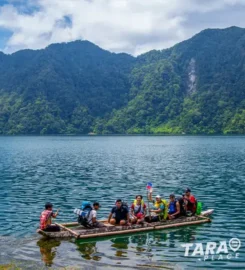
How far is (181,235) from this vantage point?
27.0 metres

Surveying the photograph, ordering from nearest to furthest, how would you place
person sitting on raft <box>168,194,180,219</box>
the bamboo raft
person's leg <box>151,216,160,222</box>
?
1. the bamboo raft
2. person's leg <box>151,216,160,222</box>
3. person sitting on raft <box>168,194,180,219</box>

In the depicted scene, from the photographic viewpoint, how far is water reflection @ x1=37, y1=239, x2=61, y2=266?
2145cm

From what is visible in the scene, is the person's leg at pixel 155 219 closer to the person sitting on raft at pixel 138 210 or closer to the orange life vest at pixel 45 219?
the person sitting on raft at pixel 138 210

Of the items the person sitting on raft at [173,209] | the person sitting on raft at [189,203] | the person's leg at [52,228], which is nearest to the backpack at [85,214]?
the person's leg at [52,228]

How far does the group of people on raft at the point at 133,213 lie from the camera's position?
25.7m

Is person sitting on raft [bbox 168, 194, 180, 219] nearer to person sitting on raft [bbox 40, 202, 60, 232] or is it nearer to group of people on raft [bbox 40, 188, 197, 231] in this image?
group of people on raft [bbox 40, 188, 197, 231]

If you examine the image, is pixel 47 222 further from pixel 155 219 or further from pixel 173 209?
pixel 173 209

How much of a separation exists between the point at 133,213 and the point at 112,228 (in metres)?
2.78

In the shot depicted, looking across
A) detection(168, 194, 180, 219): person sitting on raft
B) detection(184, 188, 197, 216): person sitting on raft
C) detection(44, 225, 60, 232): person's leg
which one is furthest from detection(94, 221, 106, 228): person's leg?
detection(184, 188, 197, 216): person sitting on raft

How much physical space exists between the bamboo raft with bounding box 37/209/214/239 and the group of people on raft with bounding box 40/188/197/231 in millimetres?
433

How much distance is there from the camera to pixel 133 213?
2866cm

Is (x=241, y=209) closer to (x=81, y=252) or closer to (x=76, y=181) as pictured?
(x=81, y=252)

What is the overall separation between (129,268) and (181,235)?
7.57 meters

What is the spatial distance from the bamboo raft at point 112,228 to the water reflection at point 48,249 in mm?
470
